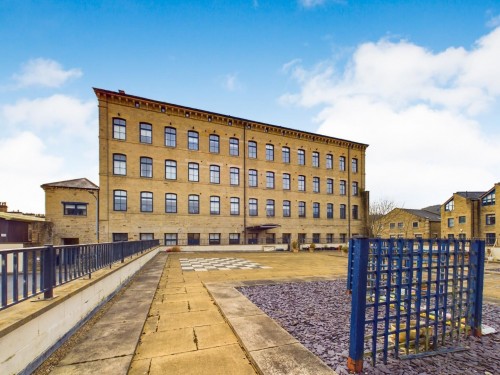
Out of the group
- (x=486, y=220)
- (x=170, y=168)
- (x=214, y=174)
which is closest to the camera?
(x=170, y=168)

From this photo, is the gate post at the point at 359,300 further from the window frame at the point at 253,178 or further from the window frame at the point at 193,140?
the window frame at the point at 253,178

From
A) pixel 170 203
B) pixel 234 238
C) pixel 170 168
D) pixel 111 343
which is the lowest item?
pixel 234 238

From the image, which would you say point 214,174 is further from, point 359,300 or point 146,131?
point 359,300

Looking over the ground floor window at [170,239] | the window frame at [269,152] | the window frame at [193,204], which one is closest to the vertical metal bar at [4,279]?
the ground floor window at [170,239]

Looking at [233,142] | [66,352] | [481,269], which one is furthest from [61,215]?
[481,269]

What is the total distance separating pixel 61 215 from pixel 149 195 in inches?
261

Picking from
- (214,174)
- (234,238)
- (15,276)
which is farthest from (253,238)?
(15,276)

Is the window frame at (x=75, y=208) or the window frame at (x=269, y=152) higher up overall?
the window frame at (x=269, y=152)

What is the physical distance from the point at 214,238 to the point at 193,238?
6.93ft

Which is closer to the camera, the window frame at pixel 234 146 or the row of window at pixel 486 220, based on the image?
the window frame at pixel 234 146

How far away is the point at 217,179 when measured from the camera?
24984 mm

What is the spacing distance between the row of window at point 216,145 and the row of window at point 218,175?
5.50 feet

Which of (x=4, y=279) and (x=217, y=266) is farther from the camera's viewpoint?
(x=217, y=266)

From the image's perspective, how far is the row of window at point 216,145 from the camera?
845 inches
